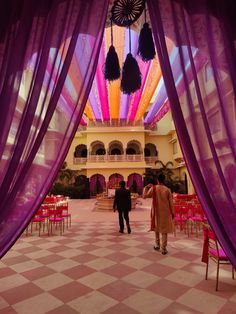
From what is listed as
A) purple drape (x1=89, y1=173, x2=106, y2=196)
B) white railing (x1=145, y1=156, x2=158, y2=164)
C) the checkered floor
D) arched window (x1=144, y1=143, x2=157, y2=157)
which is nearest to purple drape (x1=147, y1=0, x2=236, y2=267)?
the checkered floor

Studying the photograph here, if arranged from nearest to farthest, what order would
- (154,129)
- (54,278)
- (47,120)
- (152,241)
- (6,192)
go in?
(6,192), (47,120), (54,278), (152,241), (154,129)

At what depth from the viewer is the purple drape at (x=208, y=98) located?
2.02 meters

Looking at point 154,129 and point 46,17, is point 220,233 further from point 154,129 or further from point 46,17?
point 154,129

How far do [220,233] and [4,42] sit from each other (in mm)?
2446

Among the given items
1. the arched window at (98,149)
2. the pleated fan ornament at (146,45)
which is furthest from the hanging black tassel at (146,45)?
the arched window at (98,149)

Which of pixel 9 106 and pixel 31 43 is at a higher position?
pixel 31 43

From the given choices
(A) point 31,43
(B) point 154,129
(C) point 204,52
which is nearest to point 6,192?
(A) point 31,43

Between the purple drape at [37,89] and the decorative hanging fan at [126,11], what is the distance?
0.84m

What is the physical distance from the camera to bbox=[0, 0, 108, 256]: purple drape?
6.75 ft

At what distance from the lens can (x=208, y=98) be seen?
2.16 metres

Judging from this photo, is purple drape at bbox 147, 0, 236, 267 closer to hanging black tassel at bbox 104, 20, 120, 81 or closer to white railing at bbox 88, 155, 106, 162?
hanging black tassel at bbox 104, 20, 120, 81

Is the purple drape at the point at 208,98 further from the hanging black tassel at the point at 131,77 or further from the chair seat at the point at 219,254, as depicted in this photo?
the chair seat at the point at 219,254

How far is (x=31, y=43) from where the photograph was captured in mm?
2205

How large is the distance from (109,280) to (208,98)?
280 centimetres
